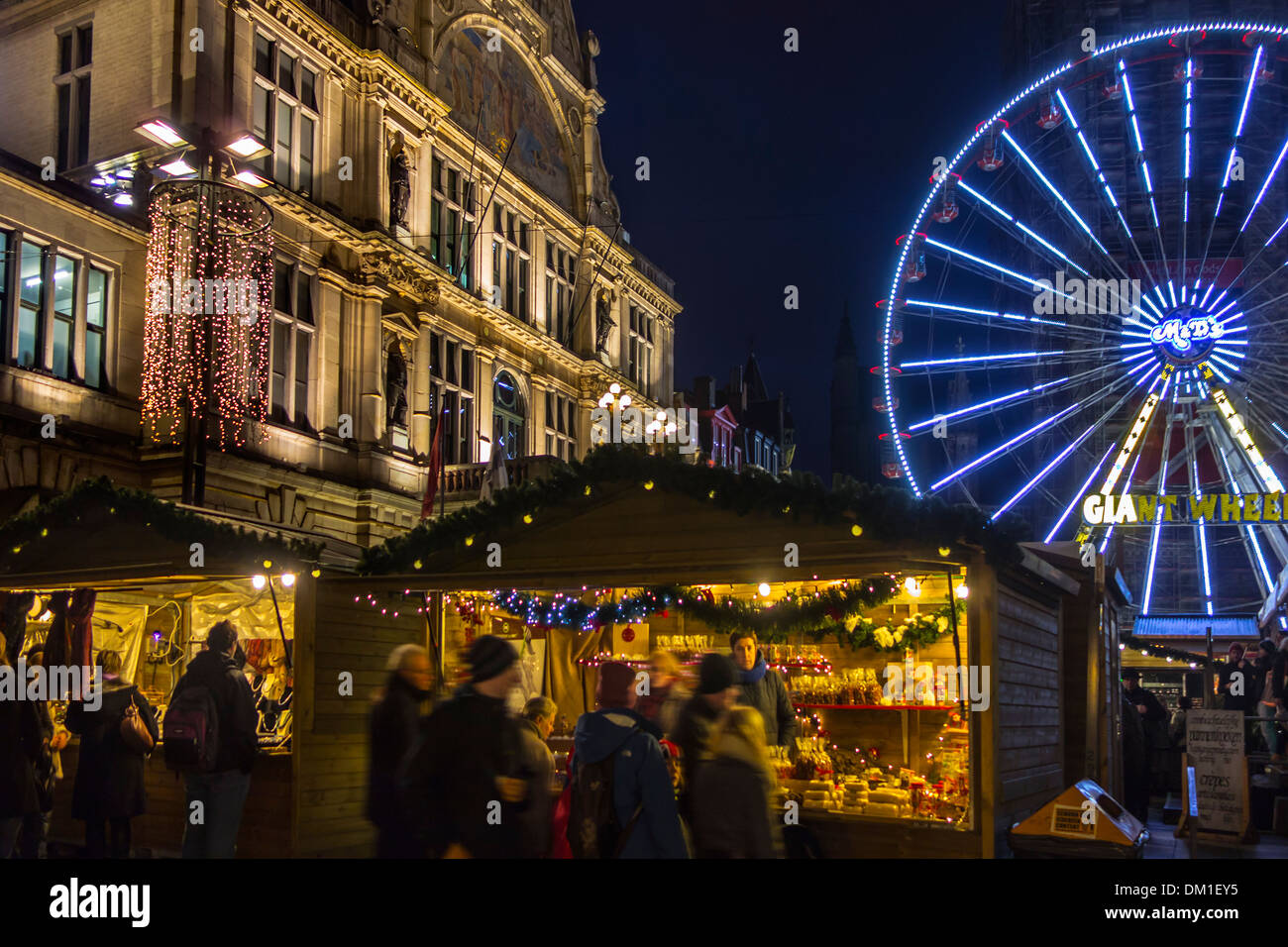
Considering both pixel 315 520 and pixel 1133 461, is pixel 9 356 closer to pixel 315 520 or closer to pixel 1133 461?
pixel 315 520

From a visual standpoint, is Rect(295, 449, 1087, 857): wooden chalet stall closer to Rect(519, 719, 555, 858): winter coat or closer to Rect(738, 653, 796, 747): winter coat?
Rect(738, 653, 796, 747): winter coat

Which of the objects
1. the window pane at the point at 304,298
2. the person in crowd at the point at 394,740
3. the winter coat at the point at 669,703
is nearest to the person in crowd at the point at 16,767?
the person in crowd at the point at 394,740

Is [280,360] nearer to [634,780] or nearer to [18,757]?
[18,757]

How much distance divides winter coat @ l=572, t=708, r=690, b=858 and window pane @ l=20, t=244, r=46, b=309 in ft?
56.9

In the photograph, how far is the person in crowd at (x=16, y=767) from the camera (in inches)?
386

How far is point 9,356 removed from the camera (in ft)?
64.9

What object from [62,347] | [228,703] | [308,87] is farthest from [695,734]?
[308,87]

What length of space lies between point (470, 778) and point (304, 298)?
70.4 feet

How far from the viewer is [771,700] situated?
10953 mm

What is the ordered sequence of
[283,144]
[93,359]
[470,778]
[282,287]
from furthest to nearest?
[283,144] < [282,287] < [93,359] < [470,778]

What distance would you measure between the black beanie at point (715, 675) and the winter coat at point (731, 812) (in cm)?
43

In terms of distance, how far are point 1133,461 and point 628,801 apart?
18986mm

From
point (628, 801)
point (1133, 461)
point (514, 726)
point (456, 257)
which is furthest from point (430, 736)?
point (456, 257)

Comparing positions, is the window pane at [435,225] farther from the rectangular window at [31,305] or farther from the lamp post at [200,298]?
the rectangular window at [31,305]
